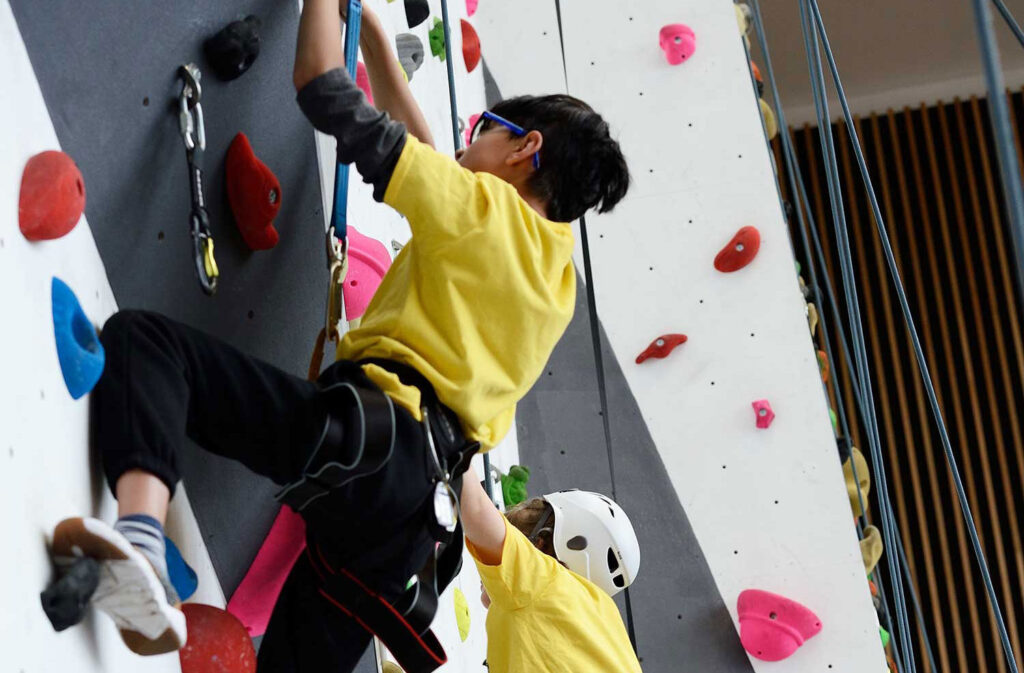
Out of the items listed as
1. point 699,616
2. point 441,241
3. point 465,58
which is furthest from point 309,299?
point 699,616

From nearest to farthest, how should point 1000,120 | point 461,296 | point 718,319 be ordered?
point 1000,120 → point 461,296 → point 718,319

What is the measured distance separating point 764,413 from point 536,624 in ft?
4.10

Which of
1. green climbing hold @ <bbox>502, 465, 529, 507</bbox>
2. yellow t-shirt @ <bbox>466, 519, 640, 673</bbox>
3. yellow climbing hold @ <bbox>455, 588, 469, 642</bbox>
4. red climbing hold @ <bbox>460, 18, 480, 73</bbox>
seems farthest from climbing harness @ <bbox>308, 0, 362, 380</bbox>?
red climbing hold @ <bbox>460, 18, 480, 73</bbox>

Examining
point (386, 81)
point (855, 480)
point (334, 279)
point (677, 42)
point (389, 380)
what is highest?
point (677, 42)

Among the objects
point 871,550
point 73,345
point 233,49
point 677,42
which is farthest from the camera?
point 677,42

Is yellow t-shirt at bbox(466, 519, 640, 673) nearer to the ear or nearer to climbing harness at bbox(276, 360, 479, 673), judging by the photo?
climbing harness at bbox(276, 360, 479, 673)

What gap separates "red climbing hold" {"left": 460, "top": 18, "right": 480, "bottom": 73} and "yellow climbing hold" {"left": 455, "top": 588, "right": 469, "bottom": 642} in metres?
1.29

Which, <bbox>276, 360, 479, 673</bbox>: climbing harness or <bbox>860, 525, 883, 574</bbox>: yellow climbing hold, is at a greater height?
<bbox>276, 360, 479, 673</bbox>: climbing harness

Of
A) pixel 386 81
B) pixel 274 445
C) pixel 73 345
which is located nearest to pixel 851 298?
pixel 386 81

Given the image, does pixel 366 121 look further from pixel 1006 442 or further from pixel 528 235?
pixel 1006 442

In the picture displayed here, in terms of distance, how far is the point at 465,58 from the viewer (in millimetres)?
2877

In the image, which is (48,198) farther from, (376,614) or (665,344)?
(665,344)

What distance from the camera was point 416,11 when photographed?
2.22 metres

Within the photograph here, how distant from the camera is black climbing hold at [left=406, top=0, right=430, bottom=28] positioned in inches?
87.0
